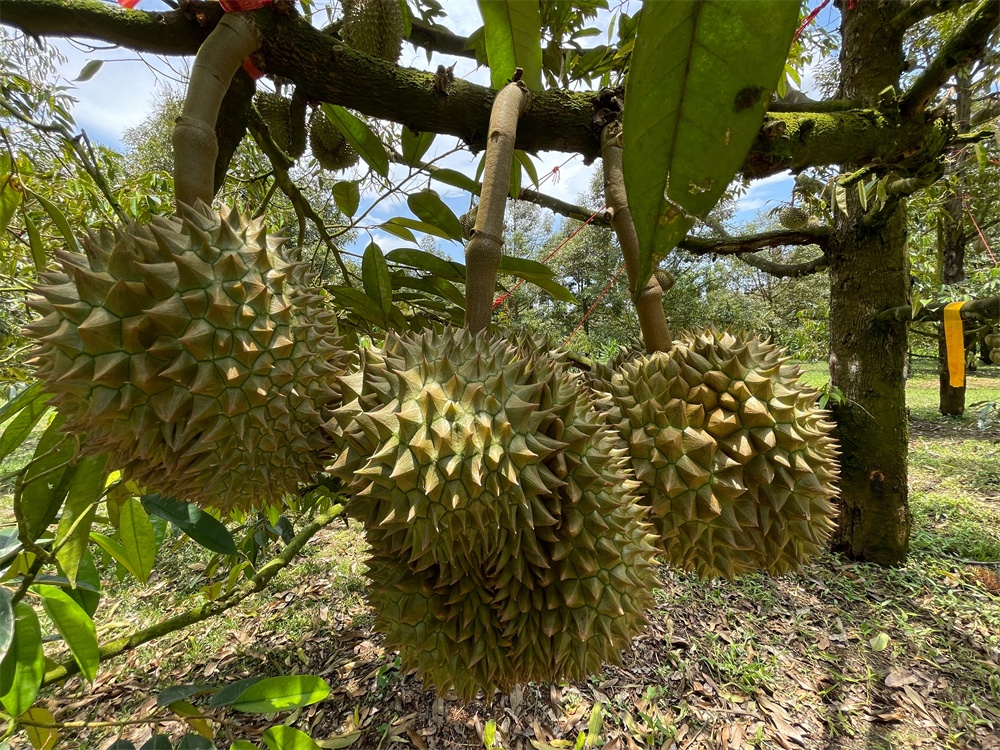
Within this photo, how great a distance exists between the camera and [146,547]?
1.21m

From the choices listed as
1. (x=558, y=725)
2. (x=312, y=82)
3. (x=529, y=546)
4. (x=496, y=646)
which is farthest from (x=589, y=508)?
(x=558, y=725)

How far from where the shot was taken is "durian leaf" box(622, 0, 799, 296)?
1.19 ft

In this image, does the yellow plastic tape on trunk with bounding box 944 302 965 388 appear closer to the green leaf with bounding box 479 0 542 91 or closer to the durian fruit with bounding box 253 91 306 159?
the green leaf with bounding box 479 0 542 91

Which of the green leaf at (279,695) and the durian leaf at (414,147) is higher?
the durian leaf at (414,147)

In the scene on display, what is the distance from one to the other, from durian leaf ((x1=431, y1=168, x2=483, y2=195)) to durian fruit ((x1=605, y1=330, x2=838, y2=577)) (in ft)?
2.60

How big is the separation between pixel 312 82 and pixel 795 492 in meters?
1.36

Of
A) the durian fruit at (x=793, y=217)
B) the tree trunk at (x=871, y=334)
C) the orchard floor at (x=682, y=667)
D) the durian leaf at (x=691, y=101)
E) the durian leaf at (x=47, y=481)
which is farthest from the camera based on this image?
the durian fruit at (x=793, y=217)

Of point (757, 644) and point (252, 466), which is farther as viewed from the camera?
point (757, 644)

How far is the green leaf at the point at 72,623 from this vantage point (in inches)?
37.3

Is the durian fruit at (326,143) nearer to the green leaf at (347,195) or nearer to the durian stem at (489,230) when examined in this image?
the green leaf at (347,195)

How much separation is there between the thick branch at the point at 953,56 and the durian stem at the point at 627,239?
1.07 metres

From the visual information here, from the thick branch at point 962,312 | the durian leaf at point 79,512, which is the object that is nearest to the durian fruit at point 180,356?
the durian leaf at point 79,512

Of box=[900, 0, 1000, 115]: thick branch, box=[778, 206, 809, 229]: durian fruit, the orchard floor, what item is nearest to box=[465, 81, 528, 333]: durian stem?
box=[900, 0, 1000, 115]: thick branch

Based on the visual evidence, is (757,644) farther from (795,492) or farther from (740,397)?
(740,397)
